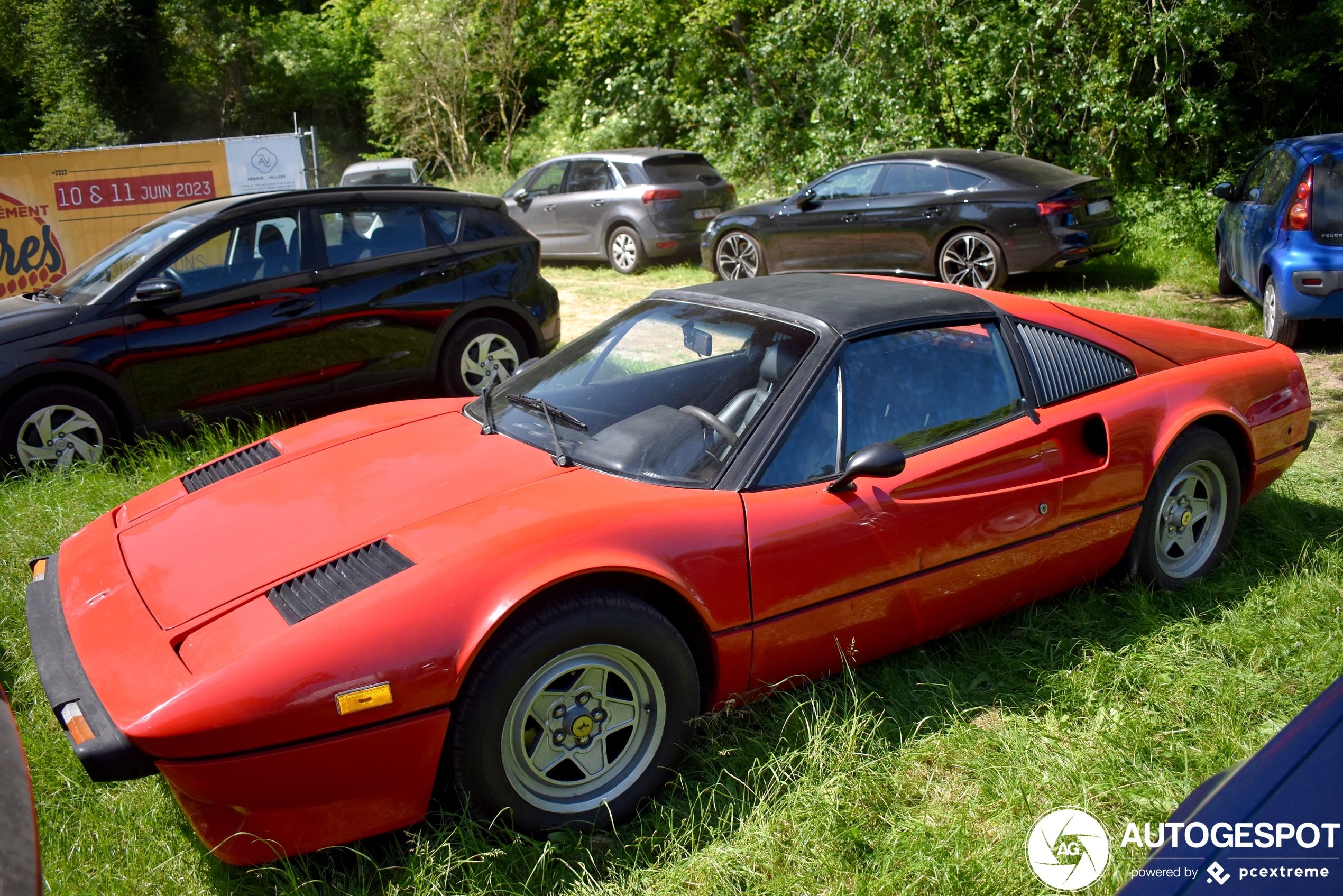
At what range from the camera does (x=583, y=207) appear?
13.0m

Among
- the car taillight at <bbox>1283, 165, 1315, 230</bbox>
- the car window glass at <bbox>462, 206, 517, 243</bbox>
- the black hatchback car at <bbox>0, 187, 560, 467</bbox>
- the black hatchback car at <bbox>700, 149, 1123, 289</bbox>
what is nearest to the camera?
the black hatchback car at <bbox>0, 187, 560, 467</bbox>

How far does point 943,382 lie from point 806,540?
34.8 inches

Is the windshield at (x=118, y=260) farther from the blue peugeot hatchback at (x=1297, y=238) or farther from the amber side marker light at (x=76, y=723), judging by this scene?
the blue peugeot hatchback at (x=1297, y=238)

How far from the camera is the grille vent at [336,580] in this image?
2441 millimetres

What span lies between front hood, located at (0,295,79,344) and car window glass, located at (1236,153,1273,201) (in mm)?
8628

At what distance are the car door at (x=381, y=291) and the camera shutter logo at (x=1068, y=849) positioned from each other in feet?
16.1

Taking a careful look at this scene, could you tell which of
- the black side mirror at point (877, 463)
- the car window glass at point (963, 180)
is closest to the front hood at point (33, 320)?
the black side mirror at point (877, 463)

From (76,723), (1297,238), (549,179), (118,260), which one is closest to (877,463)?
(76,723)

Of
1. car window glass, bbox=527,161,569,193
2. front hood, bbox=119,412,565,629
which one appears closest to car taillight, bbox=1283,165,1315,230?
front hood, bbox=119,412,565,629

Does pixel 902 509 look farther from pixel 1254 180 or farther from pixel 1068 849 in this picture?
pixel 1254 180

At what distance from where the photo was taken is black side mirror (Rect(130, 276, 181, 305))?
18.6 ft

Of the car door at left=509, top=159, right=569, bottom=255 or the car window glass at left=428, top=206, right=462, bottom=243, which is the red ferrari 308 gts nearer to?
the car window glass at left=428, top=206, right=462, bottom=243

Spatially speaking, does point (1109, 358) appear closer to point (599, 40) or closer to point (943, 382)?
point (943, 382)

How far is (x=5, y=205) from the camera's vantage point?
384 inches
